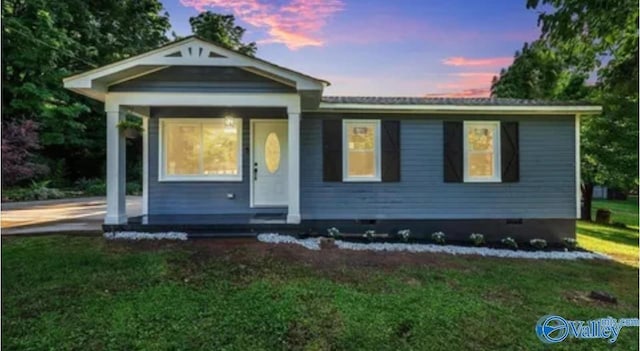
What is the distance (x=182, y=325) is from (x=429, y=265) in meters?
3.57

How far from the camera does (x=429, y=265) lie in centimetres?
546

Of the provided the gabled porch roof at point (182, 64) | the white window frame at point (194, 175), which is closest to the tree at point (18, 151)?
the white window frame at point (194, 175)

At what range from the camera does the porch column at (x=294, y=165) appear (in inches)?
260

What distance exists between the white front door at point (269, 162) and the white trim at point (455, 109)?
1.00 meters

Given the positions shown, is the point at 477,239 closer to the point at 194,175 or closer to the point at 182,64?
the point at 194,175

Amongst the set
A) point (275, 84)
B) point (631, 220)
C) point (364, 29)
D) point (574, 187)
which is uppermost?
point (364, 29)

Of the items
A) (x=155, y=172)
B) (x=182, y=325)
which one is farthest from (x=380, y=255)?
(x=155, y=172)

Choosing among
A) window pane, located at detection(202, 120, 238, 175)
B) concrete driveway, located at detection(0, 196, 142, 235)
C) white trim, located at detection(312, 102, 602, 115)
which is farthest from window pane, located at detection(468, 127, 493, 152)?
concrete driveway, located at detection(0, 196, 142, 235)

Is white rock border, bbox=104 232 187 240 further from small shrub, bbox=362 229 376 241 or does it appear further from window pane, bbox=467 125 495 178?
window pane, bbox=467 125 495 178

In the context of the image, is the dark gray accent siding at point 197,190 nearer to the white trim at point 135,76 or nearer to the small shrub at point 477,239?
the white trim at point 135,76

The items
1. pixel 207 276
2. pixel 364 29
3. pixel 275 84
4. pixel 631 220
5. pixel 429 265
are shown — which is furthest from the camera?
pixel 631 220

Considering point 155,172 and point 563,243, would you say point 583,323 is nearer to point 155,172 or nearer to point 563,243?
point 563,243

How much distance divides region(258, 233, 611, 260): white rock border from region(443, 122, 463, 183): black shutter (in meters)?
1.48

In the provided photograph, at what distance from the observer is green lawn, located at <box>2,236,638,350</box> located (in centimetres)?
318
